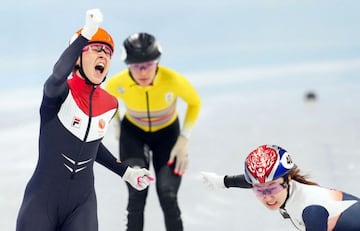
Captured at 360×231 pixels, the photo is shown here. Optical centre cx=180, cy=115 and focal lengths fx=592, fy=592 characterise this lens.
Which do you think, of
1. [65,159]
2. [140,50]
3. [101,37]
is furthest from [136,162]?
[101,37]

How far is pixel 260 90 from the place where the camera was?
1290 centimetres

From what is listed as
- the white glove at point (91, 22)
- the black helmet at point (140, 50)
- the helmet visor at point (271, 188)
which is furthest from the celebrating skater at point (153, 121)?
the white glove at point (91, 22)

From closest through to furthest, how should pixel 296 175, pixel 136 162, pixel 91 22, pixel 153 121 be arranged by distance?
pixel 91 22, pixel 296 175, pixel 136 162, pixel 153 121

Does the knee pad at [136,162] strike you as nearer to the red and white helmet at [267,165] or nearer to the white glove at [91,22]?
the red and white helmet at [267,165]

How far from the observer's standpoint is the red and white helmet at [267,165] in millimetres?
2895

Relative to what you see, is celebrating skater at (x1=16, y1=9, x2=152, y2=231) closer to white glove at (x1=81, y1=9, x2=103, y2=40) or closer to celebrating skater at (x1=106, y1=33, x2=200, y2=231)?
white glove at (x1=81, y1=9, x2=103, y2=40)

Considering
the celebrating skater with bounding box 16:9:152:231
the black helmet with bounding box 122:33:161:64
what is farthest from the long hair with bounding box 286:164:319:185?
the black helmet with bounding box 122:33:161:64

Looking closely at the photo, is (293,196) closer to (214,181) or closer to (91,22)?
(214,181)

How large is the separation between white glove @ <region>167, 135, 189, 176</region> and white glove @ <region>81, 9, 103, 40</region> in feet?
5.29

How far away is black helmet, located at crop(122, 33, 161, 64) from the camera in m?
3.91

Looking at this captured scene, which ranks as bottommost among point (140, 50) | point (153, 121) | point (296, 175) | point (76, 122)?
point (296, 175)

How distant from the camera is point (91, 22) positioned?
2.68 meters

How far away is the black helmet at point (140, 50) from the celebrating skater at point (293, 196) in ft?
4.14

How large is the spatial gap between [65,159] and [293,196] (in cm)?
115
